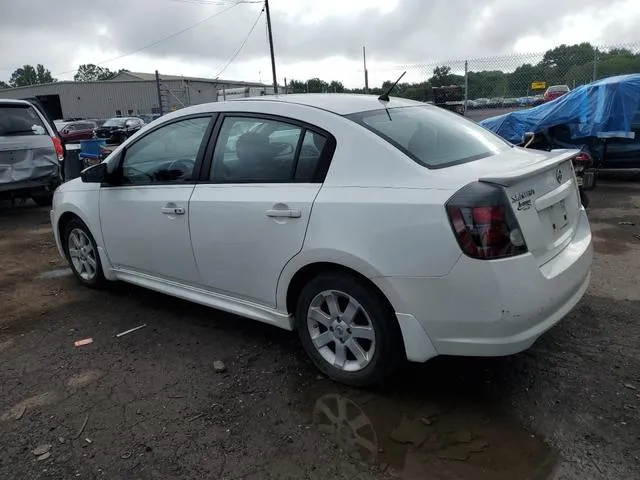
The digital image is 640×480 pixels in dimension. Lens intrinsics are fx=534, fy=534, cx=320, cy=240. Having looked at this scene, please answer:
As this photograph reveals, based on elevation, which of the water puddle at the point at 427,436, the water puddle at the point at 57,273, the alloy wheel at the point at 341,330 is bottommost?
the water puddle at the point at 427,436

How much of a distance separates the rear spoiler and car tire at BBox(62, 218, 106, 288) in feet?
11.5

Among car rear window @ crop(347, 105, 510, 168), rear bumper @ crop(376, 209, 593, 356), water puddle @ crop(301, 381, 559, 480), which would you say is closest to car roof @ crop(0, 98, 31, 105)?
car rear window @ crop(347, 105, 510, 168)

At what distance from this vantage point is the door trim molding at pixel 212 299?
333 cm

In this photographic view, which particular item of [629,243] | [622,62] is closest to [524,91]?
[622,62]

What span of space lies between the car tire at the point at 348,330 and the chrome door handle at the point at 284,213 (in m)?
0.37

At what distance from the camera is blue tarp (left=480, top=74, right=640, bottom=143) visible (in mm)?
8609

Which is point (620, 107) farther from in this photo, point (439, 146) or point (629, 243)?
point (439, 146)

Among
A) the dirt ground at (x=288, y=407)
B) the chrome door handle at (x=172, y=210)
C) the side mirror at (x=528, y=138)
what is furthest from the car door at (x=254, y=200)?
the side mirror at (x=528, y=138)

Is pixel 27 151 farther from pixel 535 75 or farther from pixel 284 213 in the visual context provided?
pixel 535 75

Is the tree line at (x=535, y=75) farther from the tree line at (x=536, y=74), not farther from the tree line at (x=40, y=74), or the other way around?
the tree line at (x=40, y=74)

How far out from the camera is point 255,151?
3373mm

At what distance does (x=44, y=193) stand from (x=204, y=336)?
255 inches

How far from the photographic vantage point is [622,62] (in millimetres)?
13297

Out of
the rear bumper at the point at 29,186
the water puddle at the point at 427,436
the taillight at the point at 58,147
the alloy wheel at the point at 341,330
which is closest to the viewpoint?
the water puddle at the point at 427,436
